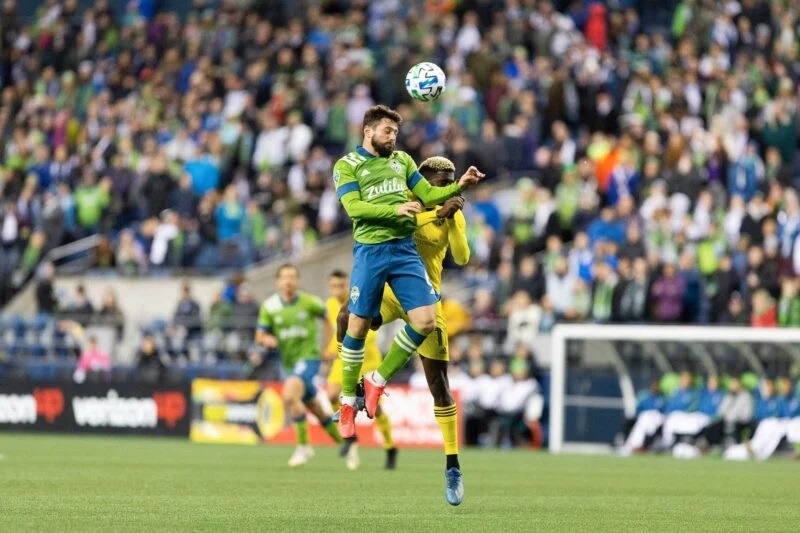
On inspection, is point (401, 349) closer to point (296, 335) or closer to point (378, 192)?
point (378, 192)

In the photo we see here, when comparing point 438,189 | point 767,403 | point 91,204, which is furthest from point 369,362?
point 91,204

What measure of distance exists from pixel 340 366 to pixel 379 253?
5942 mm

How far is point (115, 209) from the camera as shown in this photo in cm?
3192

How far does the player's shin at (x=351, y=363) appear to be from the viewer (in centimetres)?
1277

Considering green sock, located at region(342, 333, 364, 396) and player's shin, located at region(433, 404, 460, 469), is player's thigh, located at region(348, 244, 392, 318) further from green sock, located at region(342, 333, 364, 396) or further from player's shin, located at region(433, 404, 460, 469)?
player's shin, located at region(433, 404, 460, 469)

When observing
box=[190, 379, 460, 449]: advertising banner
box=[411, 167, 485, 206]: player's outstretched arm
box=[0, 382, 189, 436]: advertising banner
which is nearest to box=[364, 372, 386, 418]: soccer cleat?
box=[411, 167, 485, 206]: player's outstretched arm

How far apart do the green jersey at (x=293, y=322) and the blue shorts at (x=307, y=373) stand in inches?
2.6

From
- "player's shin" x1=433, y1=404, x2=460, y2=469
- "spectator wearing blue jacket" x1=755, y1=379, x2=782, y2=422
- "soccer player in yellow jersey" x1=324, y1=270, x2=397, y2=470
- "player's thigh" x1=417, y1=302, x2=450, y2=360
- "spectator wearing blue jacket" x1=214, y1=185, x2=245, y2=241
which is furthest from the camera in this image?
"spectator wearing blue jacket" x1=214, y1=185, x2=245, y2=241

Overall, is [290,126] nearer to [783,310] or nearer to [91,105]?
[91,105]

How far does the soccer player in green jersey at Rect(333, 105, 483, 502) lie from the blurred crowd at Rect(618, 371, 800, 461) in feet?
39.1

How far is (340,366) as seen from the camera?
18375 millimetres

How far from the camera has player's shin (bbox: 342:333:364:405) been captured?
12.8 m

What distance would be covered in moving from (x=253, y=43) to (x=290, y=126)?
12.7ft

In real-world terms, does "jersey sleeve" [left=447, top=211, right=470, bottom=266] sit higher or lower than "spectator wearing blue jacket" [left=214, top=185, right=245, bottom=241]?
lower
